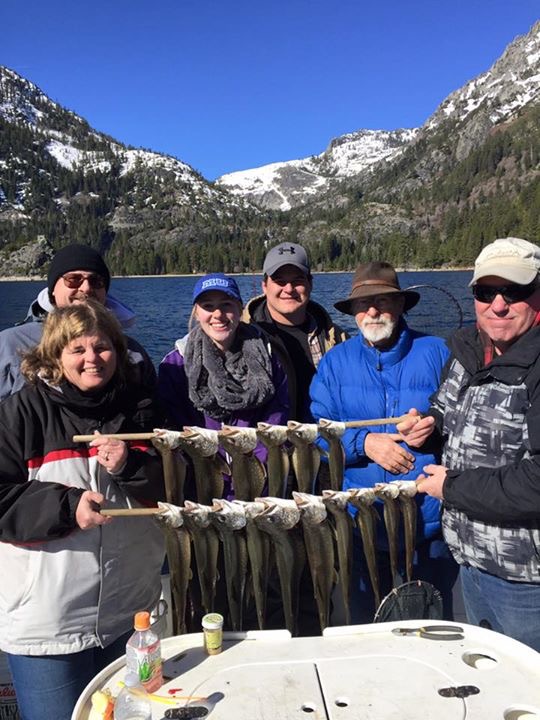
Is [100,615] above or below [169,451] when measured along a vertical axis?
below

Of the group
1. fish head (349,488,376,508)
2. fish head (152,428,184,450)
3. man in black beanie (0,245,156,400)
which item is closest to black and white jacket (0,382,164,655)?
fish head (152,428,184,450)

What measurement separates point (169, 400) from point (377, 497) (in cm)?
154

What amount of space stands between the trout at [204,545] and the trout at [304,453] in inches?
25.9

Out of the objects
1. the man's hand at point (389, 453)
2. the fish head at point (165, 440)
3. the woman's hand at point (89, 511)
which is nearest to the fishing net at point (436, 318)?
the man's hand at point (389, 453)

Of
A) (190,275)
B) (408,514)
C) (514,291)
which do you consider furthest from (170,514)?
(190,275)

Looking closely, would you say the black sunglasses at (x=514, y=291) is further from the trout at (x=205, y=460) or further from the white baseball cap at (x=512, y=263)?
the trout at (x=205, y=460)

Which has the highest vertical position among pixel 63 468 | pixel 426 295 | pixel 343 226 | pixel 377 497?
pixel 343 226

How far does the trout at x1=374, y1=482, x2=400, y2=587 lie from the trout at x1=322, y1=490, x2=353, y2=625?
0.75ft

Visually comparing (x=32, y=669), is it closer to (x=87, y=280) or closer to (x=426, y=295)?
(x=87, y=280)

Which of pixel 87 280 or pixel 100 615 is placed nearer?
pixel 100 615

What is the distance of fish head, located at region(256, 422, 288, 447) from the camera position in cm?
352

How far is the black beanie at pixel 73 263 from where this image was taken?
12.3ft

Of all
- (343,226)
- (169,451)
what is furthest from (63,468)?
(343,226)

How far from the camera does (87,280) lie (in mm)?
3779
